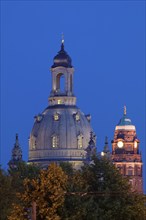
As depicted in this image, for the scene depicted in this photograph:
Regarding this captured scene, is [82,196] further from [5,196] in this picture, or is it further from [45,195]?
[5,196]

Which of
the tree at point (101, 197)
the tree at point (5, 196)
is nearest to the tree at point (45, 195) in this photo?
the tree at point (101, 197)

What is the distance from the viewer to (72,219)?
259 ft

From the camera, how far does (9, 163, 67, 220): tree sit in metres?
77.3

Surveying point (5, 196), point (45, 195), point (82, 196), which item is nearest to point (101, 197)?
point (82, 196)

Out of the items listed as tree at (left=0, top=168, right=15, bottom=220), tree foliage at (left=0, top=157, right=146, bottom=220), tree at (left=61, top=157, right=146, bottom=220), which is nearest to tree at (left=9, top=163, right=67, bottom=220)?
tree foliage at (left=0, top=157, right=146, bottom=220)

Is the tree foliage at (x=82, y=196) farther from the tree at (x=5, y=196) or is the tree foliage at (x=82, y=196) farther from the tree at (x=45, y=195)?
the tree at (x=5, y=196)

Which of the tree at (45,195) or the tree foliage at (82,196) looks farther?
the tree foliage at (82,196)

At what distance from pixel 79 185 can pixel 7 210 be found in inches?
315

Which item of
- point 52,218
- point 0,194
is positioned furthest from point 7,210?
point 52,218

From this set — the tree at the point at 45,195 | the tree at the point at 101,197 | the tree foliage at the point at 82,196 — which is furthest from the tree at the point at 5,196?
the tree at the point at 45,195

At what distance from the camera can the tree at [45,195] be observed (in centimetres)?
7731

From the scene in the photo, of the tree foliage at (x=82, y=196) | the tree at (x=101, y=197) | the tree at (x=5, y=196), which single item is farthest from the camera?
the tree at (x=5, y=196)

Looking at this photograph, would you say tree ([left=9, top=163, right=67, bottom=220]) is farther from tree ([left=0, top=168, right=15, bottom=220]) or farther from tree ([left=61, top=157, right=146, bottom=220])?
tree ([left=0, top=168, right=15, bottom=220])

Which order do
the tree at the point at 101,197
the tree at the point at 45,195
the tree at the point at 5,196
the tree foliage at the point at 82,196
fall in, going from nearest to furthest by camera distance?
the tree at the point at 45,195
the tree foliage at the point at 82,196
the tree at the point at 101,197
the tree at the point at 5,196
